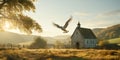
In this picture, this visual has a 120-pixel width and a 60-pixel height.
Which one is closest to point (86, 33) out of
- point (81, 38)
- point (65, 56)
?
point (81, 38)

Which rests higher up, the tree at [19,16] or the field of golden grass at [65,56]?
the tree at [19,16]

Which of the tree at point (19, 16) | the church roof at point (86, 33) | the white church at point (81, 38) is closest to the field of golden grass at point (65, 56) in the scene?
the tree at point (19, 16)

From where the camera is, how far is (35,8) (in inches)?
Answer: 1517

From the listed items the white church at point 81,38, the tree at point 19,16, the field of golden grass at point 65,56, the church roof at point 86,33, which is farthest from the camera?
the church roof at point 86,33

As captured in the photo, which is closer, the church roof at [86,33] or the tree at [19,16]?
the tree at [19,16]

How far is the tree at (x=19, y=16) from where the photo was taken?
121 feet

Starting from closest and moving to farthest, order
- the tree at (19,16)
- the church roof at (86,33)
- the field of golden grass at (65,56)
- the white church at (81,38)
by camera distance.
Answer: the field of golden grass at (65,56)
the tree at (19,16)
the white church at (81,38)
the church roof at (86,33)

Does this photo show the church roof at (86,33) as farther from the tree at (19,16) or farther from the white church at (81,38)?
the tree at (19,16)

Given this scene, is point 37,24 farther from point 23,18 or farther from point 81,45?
point 81,45

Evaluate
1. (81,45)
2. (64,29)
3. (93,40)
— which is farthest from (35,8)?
(93,40)

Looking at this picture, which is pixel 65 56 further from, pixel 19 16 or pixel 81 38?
pixel 81 38

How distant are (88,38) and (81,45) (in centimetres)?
404

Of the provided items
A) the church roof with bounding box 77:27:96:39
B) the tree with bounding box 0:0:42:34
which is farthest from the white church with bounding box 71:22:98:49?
the tree with bounding box 0:0:42:34

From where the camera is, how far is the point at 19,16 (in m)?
38.8
